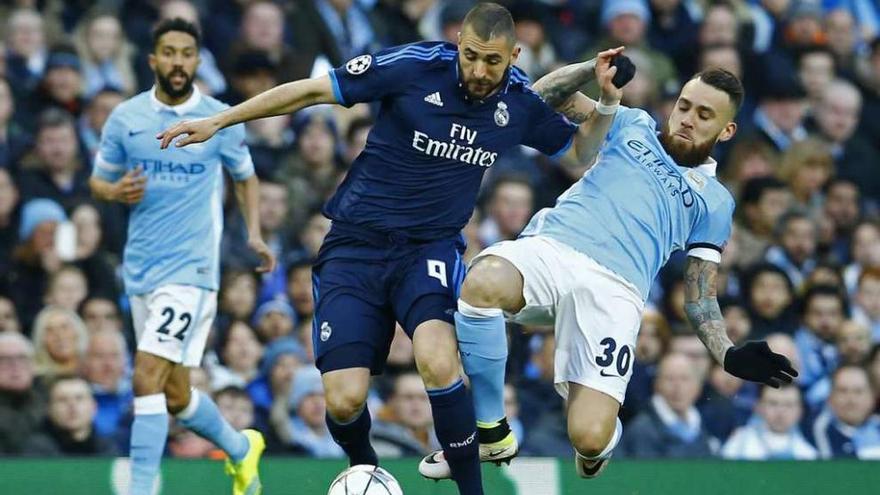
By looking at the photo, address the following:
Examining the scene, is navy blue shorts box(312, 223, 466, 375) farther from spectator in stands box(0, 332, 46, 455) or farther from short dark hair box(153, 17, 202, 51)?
spectator in stands box(0, 332, 46, 455)

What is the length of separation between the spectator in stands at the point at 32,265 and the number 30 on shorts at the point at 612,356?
4.64m

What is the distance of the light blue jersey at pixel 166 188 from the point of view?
31.9 ft

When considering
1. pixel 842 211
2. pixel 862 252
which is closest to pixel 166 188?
pixel 862 252

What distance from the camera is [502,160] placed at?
43.1ft

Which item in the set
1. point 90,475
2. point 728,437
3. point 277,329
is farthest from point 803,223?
point 90,475

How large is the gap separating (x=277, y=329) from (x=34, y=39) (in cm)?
281

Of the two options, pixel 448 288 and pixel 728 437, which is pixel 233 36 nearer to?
pixel 728 437

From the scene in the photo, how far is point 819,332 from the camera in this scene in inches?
518

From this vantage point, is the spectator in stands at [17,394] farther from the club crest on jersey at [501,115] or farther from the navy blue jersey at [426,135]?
the club crest on jersey at [501,115]

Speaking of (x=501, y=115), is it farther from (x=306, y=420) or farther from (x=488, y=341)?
(x=306, y=420)

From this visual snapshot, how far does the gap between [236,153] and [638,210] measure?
246cm

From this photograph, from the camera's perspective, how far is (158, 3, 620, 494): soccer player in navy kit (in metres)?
8.23

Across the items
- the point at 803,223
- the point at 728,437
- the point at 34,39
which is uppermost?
the point at 34,39

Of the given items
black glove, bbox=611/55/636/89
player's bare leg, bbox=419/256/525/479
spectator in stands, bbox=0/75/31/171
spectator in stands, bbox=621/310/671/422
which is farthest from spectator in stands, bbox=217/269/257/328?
black glove, bbox=611/55/636/89
